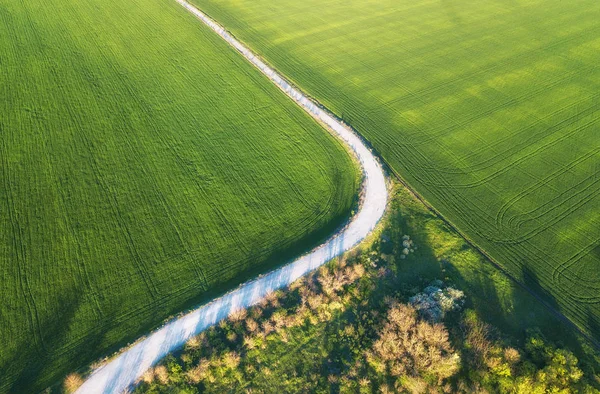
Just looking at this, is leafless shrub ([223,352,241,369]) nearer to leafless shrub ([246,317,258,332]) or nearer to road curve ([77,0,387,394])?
leafless shrub ([246,317,258,332])

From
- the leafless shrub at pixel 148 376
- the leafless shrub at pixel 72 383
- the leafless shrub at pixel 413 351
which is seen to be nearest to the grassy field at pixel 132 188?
the leafless shrub at pixel 72 383

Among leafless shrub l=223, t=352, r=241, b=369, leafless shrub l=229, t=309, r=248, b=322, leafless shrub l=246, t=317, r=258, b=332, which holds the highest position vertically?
leafless shrub l=229, t=309, r=248, b=322

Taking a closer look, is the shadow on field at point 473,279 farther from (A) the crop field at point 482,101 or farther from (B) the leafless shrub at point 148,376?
(B) the leafless shrub at point 148,376

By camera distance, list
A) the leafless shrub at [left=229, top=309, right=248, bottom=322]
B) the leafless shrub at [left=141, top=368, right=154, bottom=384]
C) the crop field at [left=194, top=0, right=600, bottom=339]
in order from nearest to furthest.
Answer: the leafless shrub at [left=141, top=368, right=154, bottom=384] < the leafless shrub at [left=229, top=309, right=248, bottom=322] < the crop field at [left=194, top=0, right=600, bottom=339]

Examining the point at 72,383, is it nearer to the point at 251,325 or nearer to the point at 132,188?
the point at 251,325

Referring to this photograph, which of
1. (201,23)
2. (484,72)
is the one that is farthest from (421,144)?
(201,23)

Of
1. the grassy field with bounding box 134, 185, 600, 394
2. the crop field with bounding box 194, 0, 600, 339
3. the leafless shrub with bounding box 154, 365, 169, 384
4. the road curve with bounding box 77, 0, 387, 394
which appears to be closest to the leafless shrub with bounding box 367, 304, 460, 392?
the grassy field with bounding box 134, 185, 600, 394

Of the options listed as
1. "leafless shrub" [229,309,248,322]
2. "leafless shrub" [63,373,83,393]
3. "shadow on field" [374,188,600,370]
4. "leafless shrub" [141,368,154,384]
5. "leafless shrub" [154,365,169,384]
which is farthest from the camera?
"shadow on field" [374,188,600,370]

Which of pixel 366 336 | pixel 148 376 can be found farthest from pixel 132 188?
pixel 366 336
